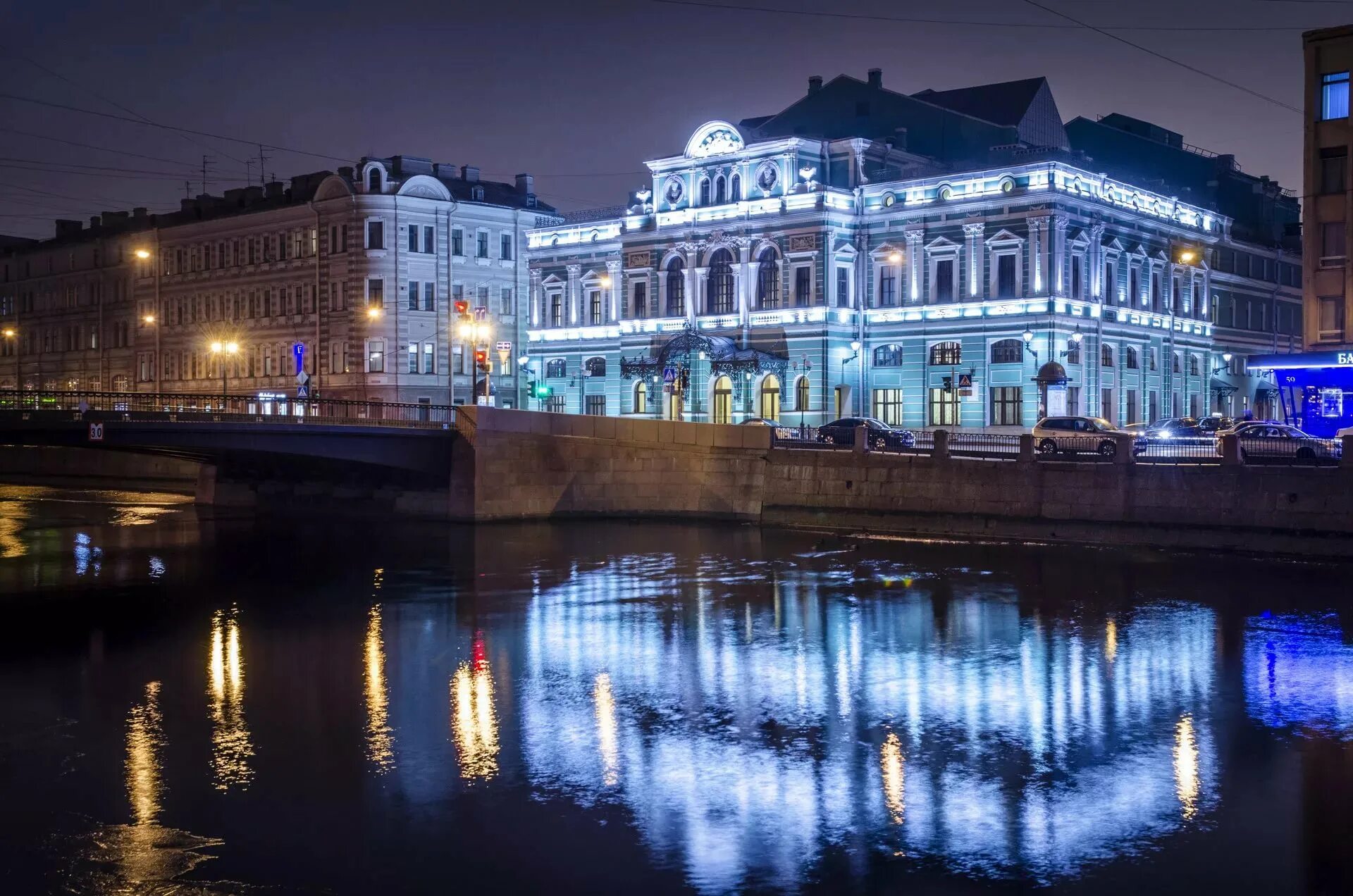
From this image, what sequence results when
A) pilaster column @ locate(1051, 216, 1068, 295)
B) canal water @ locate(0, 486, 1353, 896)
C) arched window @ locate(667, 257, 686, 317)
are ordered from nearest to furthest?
1. canal water @ locate(0, 486, 1353, 896)
2. pilaster column @ locate(1051, 216, 1068, 295)
3. arched window @ locate(667, 257, 686, 317)

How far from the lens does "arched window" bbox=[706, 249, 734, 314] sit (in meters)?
74.4

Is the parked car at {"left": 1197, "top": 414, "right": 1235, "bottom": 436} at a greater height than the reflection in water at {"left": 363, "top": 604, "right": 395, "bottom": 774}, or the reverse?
the parked car at {"left": 1197, "top": 414, "right": 1235, "bottom": 436}

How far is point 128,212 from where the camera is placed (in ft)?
353

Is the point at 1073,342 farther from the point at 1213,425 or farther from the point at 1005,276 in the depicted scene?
the point at 1213,425

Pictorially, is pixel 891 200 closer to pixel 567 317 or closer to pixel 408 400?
pixel 567 317

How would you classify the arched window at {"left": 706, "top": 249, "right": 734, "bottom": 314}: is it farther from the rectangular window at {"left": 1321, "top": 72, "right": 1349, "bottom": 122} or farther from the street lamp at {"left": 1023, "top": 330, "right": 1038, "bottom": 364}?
the rectangular window at {"left": 1321, "top": 72, "right": 1349, "bottom": 122}

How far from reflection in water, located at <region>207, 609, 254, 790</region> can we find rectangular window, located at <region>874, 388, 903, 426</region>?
43961 mm

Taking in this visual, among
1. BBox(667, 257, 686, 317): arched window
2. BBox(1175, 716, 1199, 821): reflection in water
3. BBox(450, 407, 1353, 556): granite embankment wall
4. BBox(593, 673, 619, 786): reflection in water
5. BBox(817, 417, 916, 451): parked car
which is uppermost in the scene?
BBox(667, 257, 686, 317): arched window

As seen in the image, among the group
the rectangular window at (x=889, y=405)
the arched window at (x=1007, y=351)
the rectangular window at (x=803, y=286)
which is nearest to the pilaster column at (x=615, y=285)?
the rectangular window at (x=803, y=286)

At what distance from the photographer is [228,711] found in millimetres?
22344

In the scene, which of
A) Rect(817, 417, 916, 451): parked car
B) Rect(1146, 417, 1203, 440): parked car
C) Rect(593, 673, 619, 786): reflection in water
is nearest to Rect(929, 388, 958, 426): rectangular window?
Rect(1146, 417, 1203, 440): parked car

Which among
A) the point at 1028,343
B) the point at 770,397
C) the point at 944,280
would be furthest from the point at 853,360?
the point at 1028,343

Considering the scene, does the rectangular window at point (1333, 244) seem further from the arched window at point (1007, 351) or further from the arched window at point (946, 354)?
the arched window at point (946, 354)

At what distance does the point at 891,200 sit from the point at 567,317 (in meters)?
21.3
